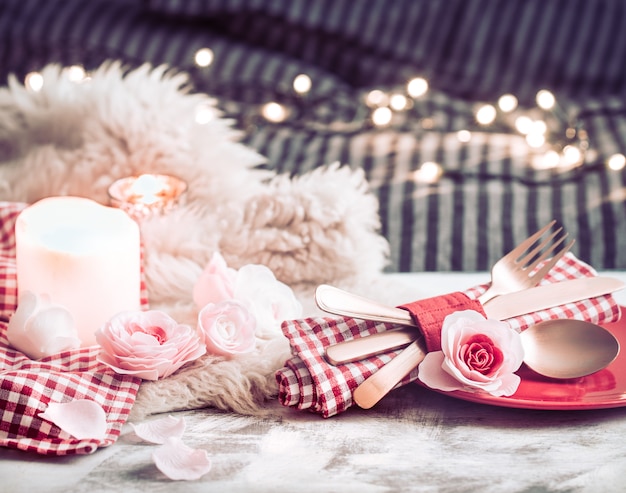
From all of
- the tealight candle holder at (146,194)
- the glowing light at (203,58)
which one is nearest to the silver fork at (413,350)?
the tealight candle holder at (146,194)

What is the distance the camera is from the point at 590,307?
642mm

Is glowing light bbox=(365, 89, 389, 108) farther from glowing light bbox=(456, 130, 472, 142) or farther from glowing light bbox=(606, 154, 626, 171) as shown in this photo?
glowing light bbox=(606, 154, 626, 171)

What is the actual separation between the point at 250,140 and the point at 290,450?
1.06 metres

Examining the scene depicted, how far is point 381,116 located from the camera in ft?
5.11

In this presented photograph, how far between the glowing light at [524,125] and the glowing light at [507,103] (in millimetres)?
75

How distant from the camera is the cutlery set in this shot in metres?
0.56

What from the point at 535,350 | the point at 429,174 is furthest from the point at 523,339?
the point at 429,174

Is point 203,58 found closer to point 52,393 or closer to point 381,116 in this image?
point 381,116

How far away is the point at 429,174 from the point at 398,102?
32 cm

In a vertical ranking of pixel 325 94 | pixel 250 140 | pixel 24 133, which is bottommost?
pixel 24 133

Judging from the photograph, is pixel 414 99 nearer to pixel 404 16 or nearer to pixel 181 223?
pixel 404 16

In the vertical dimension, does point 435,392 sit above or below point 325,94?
below

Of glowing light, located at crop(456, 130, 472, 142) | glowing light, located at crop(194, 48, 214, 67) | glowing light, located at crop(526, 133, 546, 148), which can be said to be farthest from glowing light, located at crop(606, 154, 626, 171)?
glowing light, located at crop(194, 48, 214, 67)

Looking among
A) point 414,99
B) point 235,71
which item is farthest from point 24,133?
point 414,99
